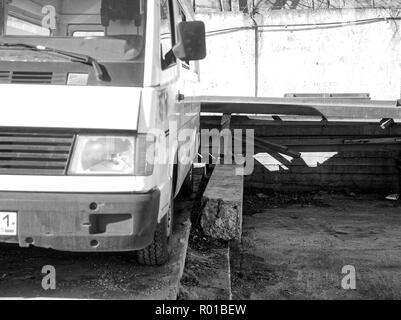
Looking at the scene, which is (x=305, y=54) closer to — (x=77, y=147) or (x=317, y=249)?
(x=317, y=249)

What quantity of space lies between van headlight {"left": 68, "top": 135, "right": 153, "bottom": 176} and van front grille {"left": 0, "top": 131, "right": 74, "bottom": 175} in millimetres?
64

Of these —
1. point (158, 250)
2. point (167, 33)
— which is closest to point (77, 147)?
point (158, 250)

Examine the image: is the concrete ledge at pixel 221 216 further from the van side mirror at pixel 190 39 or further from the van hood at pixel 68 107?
the van hood at pixel 68 107

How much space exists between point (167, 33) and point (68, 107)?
1.28 meters

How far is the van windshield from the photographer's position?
3582mm

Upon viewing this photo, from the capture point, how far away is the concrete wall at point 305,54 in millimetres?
14398

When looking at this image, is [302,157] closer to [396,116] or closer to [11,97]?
[396,116]

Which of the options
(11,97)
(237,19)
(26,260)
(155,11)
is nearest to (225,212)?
(26,260)

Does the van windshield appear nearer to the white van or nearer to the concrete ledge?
the white van

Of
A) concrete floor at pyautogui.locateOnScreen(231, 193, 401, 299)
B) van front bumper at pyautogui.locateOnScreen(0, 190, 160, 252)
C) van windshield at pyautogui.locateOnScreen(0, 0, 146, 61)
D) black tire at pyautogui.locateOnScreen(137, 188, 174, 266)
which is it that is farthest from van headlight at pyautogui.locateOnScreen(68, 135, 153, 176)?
concrete floor at pyautogui.locateOnScreen(231, 193, 401, 299)

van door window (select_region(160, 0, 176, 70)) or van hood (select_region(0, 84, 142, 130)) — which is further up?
van door window (select_region(160, 0, 176, 70))

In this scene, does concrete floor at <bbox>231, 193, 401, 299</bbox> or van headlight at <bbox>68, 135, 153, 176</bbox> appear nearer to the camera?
van headlight at <bbox>68, 135, 153, 176</bbox>

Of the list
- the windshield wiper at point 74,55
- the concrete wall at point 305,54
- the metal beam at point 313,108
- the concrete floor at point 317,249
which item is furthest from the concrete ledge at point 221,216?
the concrete wall at point 305,54
